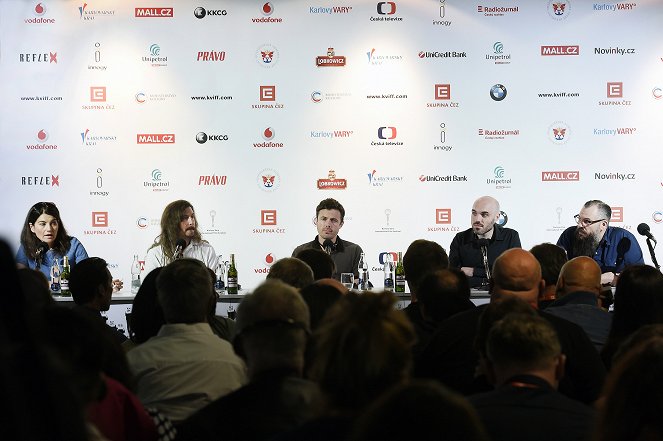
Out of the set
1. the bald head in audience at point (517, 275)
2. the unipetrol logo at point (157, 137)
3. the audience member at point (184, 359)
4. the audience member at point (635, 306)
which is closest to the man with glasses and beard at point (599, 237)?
the bald head in audience at point (517, 275)

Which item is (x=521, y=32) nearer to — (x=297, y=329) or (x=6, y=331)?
(x=297, y=329)

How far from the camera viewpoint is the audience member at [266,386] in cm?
204

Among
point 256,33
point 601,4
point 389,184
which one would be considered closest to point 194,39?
point 256,33

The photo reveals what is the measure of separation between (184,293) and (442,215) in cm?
568

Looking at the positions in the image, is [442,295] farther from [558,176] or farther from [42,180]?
[42,180]

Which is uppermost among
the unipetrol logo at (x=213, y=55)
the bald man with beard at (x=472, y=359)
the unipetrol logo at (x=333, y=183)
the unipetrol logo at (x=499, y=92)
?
the unipetrol logo at (x=213, y=55)

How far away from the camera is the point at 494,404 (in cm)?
200

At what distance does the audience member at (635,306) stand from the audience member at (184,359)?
51.9 inches

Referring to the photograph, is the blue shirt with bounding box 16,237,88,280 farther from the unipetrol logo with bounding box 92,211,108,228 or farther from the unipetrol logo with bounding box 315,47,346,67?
the unipetrol logo with bounding box 315,47,346,67

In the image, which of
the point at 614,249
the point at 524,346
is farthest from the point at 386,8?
the point at 524,346

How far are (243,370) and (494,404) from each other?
1.06 meters

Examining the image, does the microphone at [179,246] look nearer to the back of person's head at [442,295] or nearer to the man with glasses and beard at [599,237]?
the man with glasses and beard at [599,237]

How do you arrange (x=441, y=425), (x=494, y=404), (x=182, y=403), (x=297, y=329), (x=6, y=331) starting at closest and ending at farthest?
(x=6, y=331)
(x=441, y=425)
(x=494, y=404)
(x=297, y=329)
(x=182, y=403)

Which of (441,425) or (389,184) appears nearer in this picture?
(441,425)
